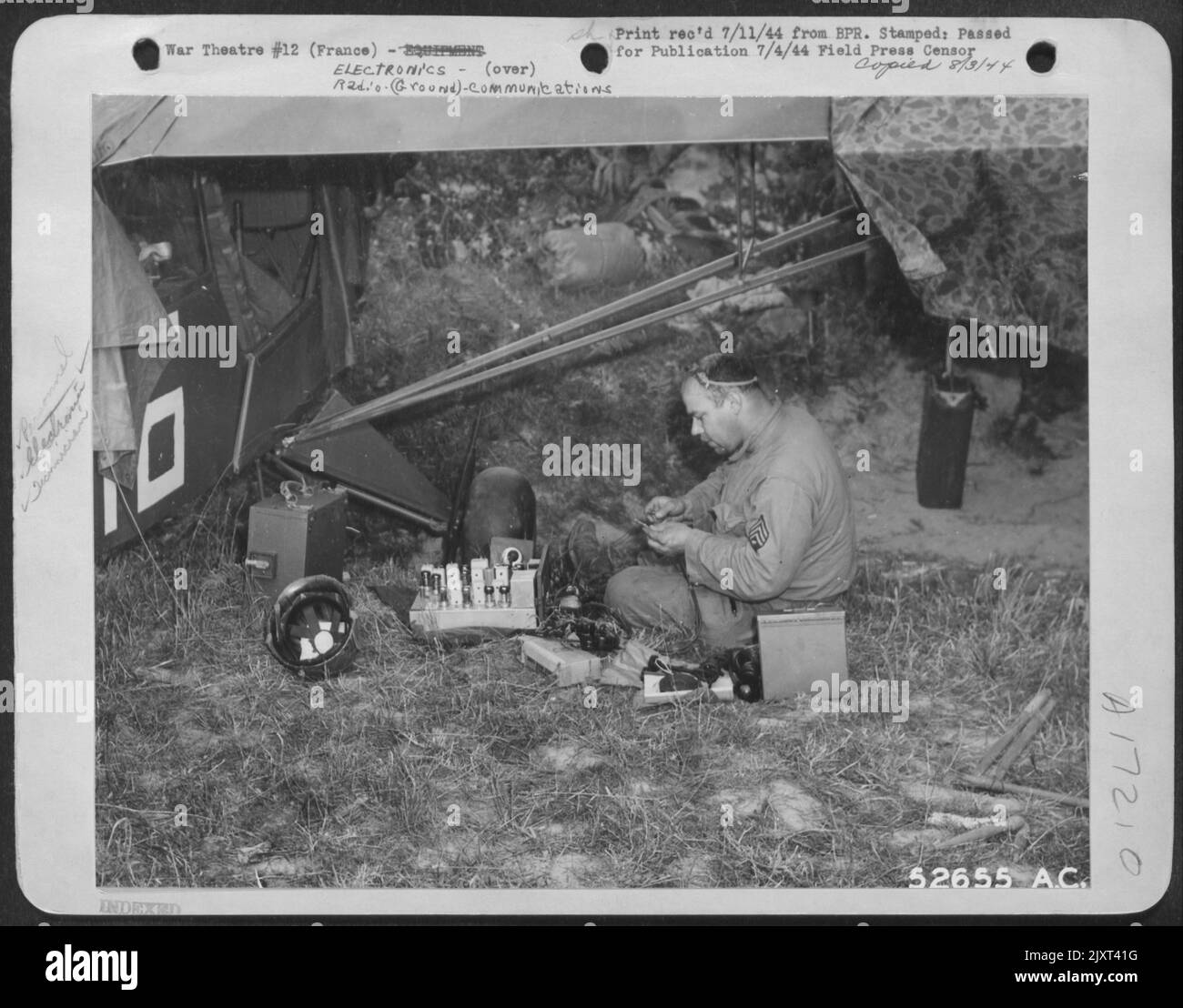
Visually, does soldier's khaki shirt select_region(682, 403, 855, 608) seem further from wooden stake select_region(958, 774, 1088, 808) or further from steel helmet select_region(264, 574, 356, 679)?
steel helmet select_region(264, 574, 356, 679)

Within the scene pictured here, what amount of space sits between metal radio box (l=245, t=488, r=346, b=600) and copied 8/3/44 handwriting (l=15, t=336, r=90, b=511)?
45 cm

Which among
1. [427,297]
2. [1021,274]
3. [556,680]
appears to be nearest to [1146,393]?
[1021,274]

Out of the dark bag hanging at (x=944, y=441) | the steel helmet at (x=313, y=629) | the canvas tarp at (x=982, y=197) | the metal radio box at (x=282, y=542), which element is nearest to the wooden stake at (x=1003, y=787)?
the dark bag hanging at (x=944, y=441)

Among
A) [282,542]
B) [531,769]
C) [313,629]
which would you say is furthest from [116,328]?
[531,769]

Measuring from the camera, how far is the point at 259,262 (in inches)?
106

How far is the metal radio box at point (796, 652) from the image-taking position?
2.66 m

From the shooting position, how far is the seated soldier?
2688 millimetres

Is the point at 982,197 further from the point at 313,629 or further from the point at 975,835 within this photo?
the point at 313,629

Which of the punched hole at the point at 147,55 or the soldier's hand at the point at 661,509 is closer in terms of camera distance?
the punched hole at the point at 147,55

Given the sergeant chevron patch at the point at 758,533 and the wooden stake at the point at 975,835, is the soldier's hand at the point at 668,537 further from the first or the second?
the wooden stake at the point at 975,835

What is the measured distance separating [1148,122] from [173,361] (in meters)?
2.28

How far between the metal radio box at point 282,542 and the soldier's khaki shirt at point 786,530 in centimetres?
86

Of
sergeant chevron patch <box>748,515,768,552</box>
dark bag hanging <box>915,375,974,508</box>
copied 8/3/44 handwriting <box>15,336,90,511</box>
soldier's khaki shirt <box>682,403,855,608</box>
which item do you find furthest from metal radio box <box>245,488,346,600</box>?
dark bag hanging <box>915,375,974,508</box>

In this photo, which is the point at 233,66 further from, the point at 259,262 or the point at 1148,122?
the point at 1148,122
